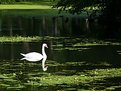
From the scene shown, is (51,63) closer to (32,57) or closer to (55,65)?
(55,65)

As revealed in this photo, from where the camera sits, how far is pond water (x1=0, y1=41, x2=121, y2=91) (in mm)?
16509

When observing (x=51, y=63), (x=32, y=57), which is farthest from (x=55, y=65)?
(x=32, y=57)

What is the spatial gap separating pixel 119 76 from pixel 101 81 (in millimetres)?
1378

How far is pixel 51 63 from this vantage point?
22469mm

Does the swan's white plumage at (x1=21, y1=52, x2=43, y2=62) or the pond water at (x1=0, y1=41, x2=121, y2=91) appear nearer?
the pond water at (x1=0, y1=41, x2=121, y2=91)

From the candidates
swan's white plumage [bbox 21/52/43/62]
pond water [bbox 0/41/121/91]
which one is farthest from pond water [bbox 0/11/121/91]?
swan's white plumage [bbox 21/52/43/62]

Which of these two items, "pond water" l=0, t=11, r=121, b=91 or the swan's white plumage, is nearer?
"pond water" l=0, t=11, r=121, b=91

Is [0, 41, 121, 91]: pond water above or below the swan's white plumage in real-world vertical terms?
below

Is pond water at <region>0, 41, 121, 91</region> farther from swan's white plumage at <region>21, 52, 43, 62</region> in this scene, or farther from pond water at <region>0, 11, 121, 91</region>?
swan's white plumage at <region>21, 52, 43, 62</region>

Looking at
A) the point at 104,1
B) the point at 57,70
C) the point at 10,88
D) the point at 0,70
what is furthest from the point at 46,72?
the point at 104,1

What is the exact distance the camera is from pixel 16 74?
18.7 metres

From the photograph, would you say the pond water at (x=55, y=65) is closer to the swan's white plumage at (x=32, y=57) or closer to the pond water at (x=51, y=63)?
the pond water at (x=51, y=63)

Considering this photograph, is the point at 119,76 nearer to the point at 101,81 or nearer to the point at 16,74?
the point at 101,81

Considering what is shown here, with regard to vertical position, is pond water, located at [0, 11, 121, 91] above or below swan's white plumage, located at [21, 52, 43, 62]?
below
